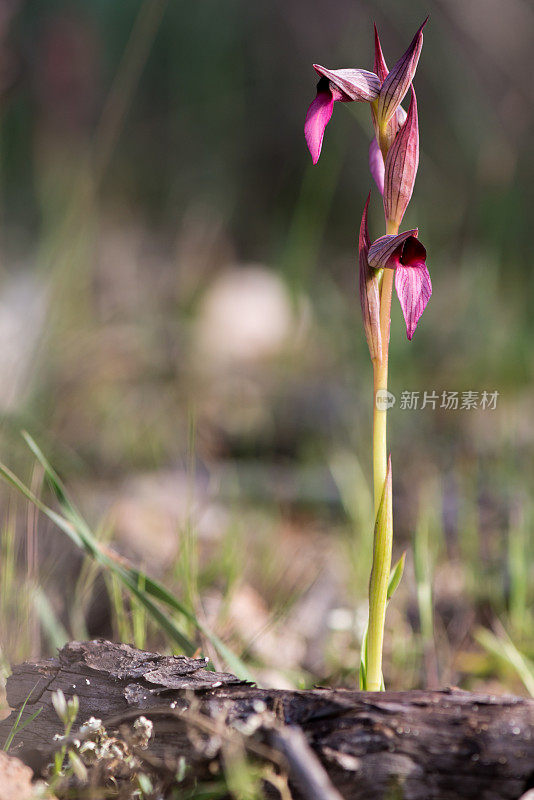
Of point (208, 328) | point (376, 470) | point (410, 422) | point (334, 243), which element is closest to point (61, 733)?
point (376, 470)

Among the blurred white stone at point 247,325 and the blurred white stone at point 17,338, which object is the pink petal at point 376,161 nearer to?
the blurred white stone at point 17,338

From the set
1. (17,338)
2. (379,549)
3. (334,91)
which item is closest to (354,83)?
(334,91)

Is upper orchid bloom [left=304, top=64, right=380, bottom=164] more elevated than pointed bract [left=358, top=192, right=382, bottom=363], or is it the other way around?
upper orchid bloom [left=304, top=64, right=380, bottom=164]

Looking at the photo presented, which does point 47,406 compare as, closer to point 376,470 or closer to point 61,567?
point 61,567

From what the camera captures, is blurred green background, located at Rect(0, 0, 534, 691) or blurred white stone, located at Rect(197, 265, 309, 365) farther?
blurred white stone, located at Rect(197, 265, 309, 365)

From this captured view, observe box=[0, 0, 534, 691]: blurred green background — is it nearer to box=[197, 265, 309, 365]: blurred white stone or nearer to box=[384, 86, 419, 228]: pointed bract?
box=[197, 265, 309, 365]: blurred white stone

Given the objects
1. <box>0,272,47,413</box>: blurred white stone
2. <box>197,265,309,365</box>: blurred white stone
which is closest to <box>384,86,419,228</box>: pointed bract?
<box>0,272,47,413</box>: blurred white stone
